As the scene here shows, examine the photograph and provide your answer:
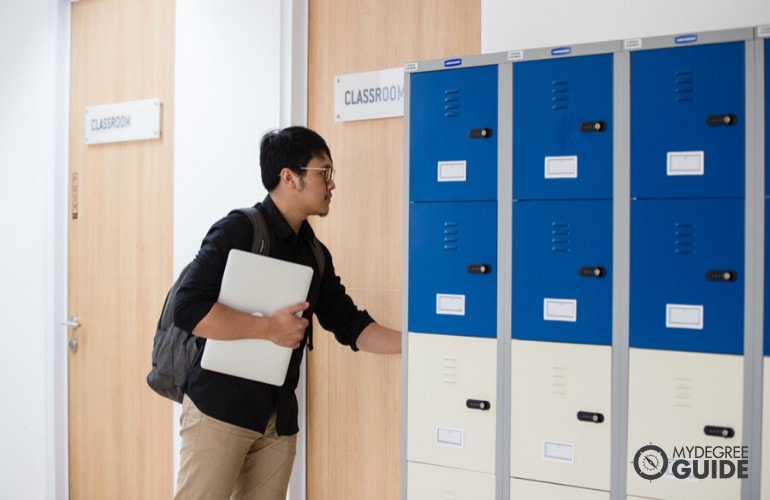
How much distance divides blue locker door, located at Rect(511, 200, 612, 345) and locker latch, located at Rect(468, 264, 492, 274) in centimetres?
9

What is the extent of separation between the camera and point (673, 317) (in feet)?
6.34

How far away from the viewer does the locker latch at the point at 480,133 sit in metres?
2.16

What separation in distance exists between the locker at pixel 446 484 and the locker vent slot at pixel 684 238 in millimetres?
933

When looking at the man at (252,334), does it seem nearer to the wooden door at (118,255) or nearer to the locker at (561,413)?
the locker at (561,413)

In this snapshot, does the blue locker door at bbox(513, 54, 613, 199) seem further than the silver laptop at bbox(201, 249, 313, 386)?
No

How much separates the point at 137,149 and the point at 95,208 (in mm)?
481

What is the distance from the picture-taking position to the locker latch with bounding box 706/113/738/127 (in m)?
1.87

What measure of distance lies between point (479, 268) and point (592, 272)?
Answer: 14.0 inches

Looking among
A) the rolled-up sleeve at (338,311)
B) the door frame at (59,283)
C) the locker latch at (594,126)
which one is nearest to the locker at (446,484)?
the rolled-up sleeve at (338,311)

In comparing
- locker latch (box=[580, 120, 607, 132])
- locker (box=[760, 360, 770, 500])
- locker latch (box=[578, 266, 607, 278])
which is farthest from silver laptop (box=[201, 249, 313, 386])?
locker (box=[760, 360, 770, 500])

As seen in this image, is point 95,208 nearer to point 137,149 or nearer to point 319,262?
point 137,149

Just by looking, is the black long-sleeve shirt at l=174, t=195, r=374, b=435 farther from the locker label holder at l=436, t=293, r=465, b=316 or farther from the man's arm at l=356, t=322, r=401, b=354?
the locker label holder at l=436, t=293, r=465, b=316

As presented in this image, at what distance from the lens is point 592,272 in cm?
201

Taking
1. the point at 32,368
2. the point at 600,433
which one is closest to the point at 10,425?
the point at 32,368
